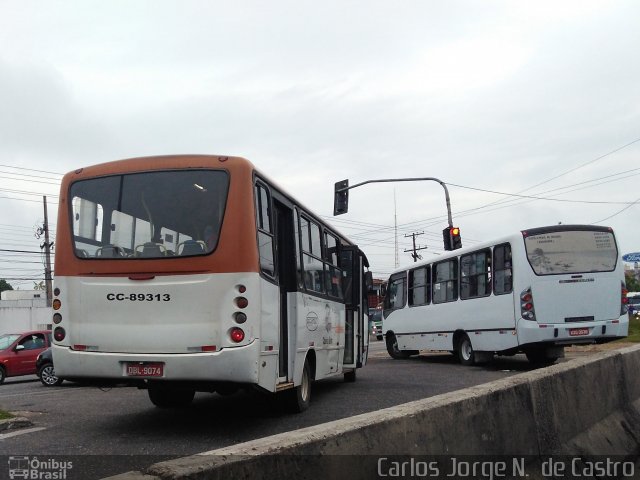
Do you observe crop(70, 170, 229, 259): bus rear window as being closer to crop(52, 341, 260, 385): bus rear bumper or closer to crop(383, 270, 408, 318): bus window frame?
crop(52, 341, 260, 385): bus rear bumper

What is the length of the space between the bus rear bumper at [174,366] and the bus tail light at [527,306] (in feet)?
27.5

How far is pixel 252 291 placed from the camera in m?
6.81

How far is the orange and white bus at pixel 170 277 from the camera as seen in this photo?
672 centimetres

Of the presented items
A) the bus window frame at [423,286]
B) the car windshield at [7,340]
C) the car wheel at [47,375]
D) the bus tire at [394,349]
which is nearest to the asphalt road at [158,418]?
the car wheel at [47,375]

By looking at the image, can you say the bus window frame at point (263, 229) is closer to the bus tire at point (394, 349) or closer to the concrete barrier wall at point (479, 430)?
the concrete barrier wall at point (479, 430)

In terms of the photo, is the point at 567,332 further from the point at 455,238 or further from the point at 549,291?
the point at 455,238

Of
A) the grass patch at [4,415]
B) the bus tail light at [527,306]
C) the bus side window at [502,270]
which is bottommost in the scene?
the grass patch at [4,415]

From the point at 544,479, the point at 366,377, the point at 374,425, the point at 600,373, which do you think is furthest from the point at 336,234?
the point at 374,425

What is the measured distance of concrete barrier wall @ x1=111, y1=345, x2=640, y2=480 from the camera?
289 centimetres

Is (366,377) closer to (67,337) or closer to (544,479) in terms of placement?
(67,337)

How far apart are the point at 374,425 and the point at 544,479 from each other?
2.05 m

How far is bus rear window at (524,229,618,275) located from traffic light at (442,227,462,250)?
8.81 metres

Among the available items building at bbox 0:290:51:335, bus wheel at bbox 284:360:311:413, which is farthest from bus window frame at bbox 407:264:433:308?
building at bbox 0:290:51:335

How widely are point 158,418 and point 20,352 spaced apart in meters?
11.6
